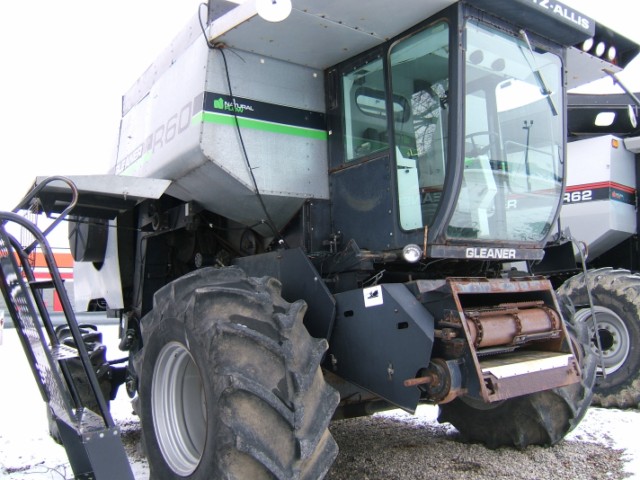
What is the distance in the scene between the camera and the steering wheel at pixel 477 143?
337 cm

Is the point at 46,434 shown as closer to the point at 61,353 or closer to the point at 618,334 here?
the point at 61,353

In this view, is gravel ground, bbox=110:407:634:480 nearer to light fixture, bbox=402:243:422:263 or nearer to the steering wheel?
light fixture, bbox=402:243:422:263

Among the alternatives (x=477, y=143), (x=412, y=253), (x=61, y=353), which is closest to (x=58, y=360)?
(x=61, y=353)

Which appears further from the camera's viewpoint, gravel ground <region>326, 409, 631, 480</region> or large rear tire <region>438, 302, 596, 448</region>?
large rear tire <region>438, 302, 596, 448</region>

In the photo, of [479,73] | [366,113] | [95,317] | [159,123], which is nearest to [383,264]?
[366,113]

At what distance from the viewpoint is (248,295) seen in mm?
2771

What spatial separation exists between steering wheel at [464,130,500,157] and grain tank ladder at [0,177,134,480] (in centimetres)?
209

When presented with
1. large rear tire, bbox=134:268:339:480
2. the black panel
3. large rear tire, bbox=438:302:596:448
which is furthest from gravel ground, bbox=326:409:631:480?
large rear tire, bbox=134:268:339:480

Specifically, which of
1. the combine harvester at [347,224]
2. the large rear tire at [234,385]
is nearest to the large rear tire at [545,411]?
the combine harvester at [347,224]

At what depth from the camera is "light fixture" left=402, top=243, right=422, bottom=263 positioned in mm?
3242

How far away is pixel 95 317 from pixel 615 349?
16.6 meters

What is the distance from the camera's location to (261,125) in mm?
3775

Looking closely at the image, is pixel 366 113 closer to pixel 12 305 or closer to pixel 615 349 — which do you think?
pixel 12 305

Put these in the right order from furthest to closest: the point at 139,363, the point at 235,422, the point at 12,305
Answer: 1. the point at 139,363
2. the point at 12,305
3. the point at 235,422
